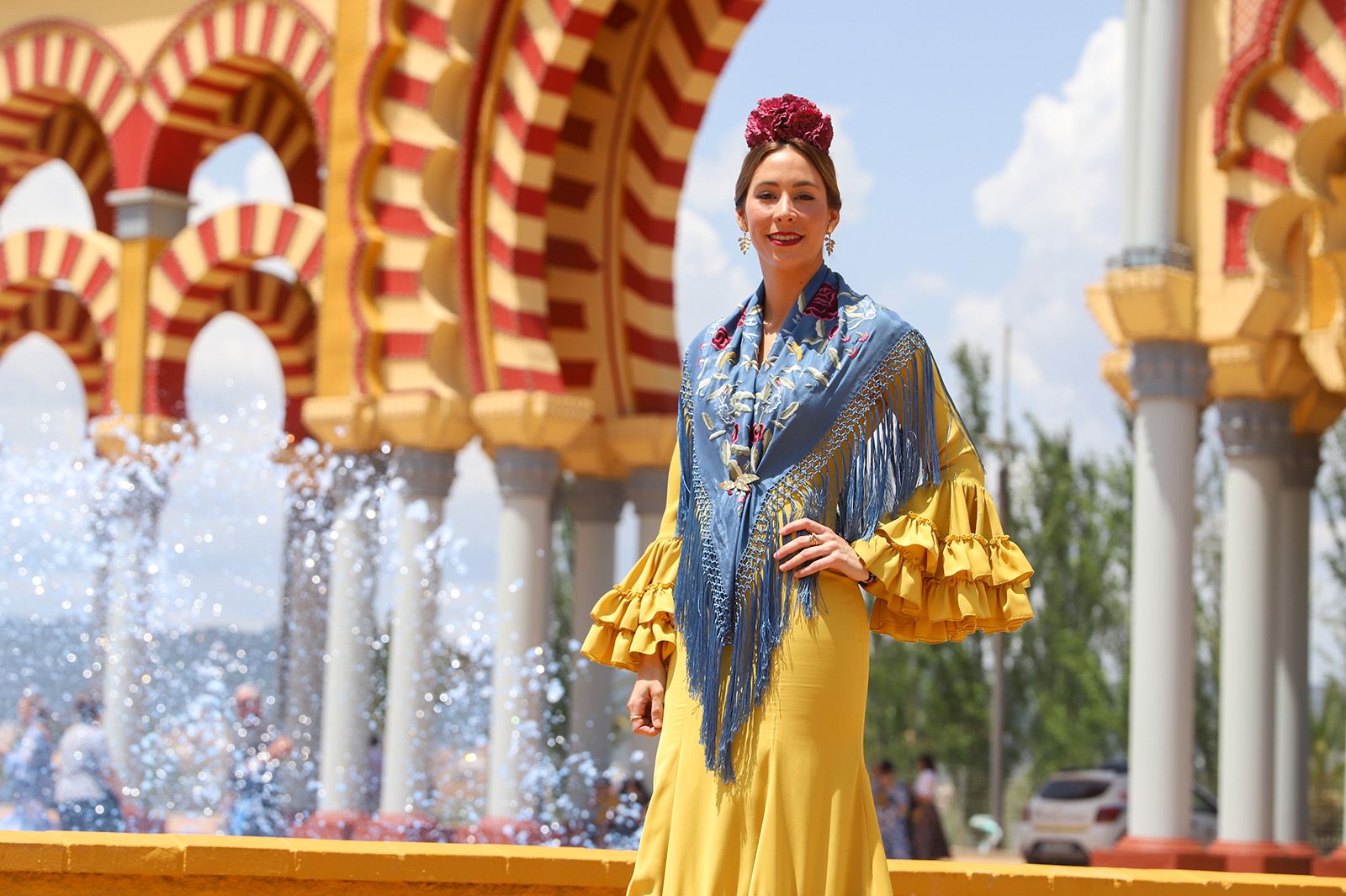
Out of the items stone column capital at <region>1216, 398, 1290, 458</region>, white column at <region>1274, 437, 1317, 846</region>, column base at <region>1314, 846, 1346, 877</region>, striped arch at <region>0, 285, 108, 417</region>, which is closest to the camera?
column base at <region>1314, 846, 1346, 877</region>

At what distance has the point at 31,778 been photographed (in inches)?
386

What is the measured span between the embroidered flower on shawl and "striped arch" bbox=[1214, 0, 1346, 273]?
19.8 feet

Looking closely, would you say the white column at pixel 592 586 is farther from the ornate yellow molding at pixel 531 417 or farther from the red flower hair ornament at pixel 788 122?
the red flower hair ornament at pixel 788 122

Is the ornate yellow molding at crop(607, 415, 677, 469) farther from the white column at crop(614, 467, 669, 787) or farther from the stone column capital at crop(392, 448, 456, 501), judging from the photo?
the stone column capital at crop(392, 448, 456, 501)

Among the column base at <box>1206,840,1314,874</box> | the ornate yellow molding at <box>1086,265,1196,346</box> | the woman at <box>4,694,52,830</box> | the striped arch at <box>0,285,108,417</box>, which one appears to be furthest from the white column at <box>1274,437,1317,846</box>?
the striped arch at <box>0,285,108,417</box>

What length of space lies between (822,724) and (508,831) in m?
7.85

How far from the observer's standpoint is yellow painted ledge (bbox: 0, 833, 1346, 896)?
399 centimetres

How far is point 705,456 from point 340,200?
879 centimetres

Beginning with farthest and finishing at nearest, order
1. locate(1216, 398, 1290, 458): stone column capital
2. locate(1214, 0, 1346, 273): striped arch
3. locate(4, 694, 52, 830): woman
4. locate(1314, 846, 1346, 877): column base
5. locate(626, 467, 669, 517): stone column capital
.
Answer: locate(626, 467, 669, 517): stone column capital
locate(4, 694, 52, 830): woman
locate(1216, 398, 1290, 458): stone column capital
locate(1214, 0, 1346, 273): striped arch
locate(1314, 846, 1346, 877): column base

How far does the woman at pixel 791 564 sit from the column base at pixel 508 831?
7.57 m

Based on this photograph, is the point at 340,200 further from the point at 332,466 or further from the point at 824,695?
the point at 824,695

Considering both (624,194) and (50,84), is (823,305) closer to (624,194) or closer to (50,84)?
(624,194)

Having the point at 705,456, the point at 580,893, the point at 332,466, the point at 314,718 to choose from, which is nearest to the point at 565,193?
the point at 332,466

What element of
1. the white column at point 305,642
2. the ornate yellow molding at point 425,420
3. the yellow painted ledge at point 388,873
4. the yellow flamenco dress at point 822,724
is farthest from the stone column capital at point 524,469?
the yellow flamenco dress at point 822,724
